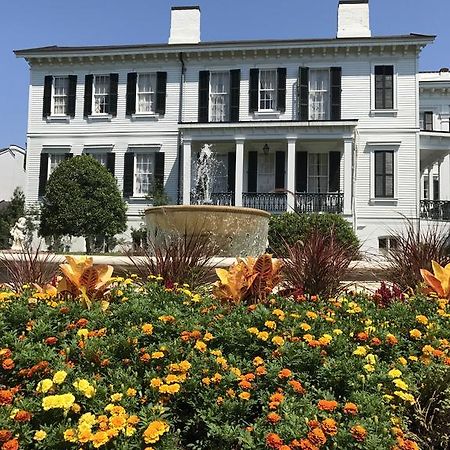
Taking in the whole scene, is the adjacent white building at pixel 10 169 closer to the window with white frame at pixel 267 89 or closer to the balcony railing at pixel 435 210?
the window with white frame at pixel 267 89

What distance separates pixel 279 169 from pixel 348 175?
3.53 metres

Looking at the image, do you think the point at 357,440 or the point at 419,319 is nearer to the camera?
the point at 357,440

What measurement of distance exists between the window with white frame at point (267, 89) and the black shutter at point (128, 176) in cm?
676

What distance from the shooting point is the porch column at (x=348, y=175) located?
884 inches

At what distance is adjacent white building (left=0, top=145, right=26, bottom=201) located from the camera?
147ft

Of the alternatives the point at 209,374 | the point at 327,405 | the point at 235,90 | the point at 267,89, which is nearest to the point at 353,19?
the point at 267,89

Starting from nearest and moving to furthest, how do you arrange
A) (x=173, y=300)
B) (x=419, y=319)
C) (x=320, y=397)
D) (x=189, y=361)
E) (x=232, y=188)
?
(x=320, y=397) → (x=189, y=361) → (x=419, y=319) → (x=173, y=300) → (x=232, y=188)

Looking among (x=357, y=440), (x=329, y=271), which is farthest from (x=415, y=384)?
(x=329, y=271)

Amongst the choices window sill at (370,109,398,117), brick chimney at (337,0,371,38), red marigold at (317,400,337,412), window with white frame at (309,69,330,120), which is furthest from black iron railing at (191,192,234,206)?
red marigold at (317,400,337,412)

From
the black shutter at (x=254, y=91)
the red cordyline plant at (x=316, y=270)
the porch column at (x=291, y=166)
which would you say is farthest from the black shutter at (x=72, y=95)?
the red cordyline plant at (x=316, y=270)

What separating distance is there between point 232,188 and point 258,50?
6.60 m

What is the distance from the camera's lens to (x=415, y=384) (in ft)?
9.05

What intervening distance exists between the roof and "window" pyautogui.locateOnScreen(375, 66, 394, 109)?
1.32 m

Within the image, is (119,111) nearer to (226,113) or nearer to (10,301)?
(226,113)
